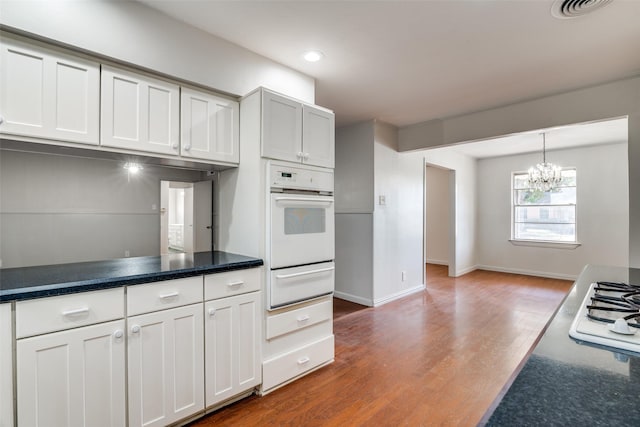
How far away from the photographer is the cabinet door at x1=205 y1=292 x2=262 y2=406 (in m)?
1.86

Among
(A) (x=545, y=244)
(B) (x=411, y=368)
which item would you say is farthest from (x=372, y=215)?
(A) (x=545, y=244)

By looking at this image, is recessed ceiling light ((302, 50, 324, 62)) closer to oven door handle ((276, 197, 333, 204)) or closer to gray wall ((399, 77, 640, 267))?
oven door handle ((276, 197, 333, 204))

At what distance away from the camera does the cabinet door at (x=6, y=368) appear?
1244 mm

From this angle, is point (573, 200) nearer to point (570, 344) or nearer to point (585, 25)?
point (585, 25)

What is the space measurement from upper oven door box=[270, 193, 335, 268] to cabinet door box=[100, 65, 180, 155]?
803 millimetres

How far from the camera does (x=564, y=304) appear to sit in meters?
1.27

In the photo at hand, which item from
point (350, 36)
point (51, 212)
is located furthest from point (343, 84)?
point (51, 212)

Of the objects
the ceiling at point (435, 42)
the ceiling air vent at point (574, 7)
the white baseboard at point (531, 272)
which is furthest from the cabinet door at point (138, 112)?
the white baseboard at point (531, 272)

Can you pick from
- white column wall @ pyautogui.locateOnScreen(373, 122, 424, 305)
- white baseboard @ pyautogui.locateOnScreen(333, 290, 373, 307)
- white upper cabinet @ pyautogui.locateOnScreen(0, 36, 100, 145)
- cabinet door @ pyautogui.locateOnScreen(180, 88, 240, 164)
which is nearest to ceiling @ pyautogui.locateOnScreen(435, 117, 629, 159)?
white column wall @ pyautogui.locateOnScreen(373, 122, 424, 305)

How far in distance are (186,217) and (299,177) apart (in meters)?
0.95

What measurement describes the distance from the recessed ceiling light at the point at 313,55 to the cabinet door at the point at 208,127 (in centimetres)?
70

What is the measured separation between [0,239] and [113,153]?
2.36 feet

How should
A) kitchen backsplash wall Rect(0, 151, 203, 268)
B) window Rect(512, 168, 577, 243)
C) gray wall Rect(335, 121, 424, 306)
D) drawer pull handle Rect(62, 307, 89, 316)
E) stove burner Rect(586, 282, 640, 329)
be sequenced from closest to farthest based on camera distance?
stove burner Rect(586, 282, 640, 329), drawer pull handle Rect(62, 307, 89, 316), kitchen backsplash wall Rect(0, 151, 203, 268), gray wall Rect(335, 121, 424, 306), window Rect(512, 168, 577, 243)

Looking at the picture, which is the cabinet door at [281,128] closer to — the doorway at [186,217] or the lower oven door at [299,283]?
the doorway at [186,217]
